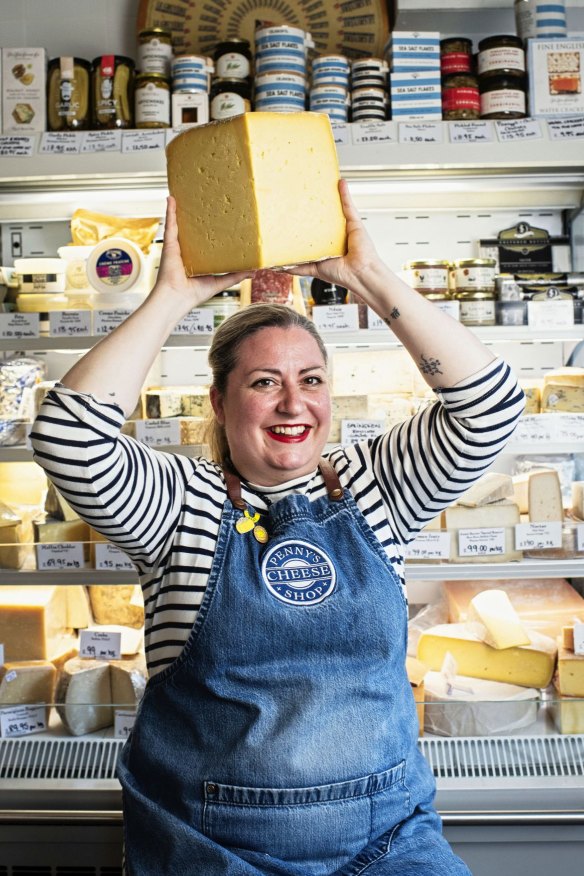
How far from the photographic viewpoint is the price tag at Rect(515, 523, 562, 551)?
8.00ft

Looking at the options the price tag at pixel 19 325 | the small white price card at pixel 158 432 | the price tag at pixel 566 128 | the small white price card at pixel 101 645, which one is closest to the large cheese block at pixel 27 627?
the small white price card at pixel 101 645

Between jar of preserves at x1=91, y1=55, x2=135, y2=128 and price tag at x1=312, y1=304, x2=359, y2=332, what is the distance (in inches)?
31.6

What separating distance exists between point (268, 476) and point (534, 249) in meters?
1.72

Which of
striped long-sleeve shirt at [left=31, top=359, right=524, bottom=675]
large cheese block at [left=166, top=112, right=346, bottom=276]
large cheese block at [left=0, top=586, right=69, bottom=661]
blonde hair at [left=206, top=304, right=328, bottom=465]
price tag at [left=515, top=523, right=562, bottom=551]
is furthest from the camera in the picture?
large cheese block at [left=0, top=586, right=69, bottom=661]

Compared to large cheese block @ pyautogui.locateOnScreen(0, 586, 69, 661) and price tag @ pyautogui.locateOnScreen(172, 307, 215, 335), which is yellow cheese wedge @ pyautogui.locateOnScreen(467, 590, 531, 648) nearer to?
price tag @ pyautogui.locateOnScreen(172, 307, 215, 335)

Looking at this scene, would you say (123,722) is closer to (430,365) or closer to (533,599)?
(533,599)

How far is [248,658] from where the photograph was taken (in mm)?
1372

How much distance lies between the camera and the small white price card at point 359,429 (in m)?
2.45

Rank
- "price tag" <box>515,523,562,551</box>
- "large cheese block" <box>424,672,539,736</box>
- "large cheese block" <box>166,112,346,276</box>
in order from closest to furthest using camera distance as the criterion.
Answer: "large cheese block" <box>166,112,346,276</box> → "large cheese block" <box>424,672,539,736</box> → "price tag" <box>515,523,562,551</box>

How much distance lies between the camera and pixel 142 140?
7.97ft

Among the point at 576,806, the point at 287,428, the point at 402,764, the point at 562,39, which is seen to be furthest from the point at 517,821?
the point at 562,39

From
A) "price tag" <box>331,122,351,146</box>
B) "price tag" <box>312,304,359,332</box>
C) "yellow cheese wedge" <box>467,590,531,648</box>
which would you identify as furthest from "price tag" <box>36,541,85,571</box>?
"price tag" <box>331,122,351,146</box>

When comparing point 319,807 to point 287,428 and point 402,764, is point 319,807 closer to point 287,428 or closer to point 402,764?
point 402,764

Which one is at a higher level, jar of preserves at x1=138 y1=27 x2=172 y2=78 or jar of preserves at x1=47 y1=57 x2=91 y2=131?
jar of preserves at x1=138 y1=27 x2=172 y2=78
